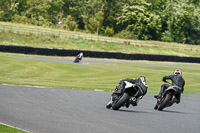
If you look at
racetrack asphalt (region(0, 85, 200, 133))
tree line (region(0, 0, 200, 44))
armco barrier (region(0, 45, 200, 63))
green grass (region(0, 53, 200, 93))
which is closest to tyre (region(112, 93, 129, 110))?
racetrack asphalt (region(0, 85, 200, 133))

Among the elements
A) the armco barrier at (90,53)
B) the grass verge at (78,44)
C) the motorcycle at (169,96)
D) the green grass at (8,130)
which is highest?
the green grass at (8,130)

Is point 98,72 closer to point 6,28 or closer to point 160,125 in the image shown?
point 160,125

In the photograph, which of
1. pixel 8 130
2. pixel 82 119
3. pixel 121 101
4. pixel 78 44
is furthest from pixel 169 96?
pixel 78 44

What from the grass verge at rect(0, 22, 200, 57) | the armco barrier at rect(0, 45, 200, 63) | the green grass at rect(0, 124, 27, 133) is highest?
the green grass at rect(0, 124, 27, 133)

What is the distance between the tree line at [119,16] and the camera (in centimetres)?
9894

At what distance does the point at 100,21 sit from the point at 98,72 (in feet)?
228

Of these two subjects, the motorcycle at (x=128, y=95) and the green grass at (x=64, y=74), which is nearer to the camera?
the motorcycle at (x=128, y=95)

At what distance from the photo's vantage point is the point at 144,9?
327ft

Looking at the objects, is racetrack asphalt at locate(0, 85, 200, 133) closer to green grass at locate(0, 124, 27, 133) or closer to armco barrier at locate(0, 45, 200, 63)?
green grass at locate(0, 124, 27, 133)

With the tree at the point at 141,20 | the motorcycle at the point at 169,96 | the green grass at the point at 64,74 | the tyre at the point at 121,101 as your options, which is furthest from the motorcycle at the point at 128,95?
the tree at the point at 141,20

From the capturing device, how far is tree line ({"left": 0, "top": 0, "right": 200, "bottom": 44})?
9894 cm

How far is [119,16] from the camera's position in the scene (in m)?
105

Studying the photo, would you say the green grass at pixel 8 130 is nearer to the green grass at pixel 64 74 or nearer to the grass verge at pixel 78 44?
the green grass at pixel 64 74

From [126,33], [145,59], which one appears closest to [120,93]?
[145,59]
